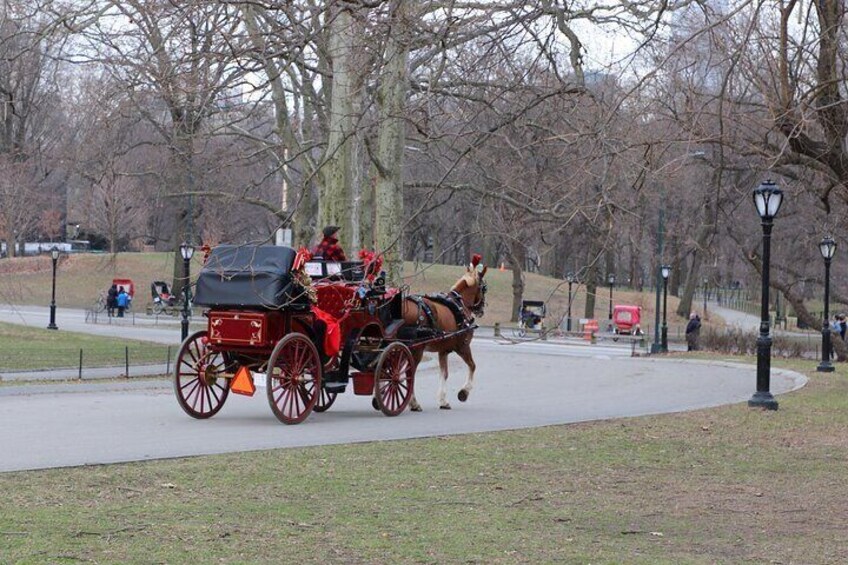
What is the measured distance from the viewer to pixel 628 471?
12930mm

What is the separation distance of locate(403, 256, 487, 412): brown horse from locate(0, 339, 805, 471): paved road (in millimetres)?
824

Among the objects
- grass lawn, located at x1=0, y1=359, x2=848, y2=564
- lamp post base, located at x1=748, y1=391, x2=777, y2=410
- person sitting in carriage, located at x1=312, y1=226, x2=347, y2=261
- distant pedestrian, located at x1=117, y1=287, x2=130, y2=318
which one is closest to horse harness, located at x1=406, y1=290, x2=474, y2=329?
person sitting in carriage, located at x1=312, y1=226, x2=347, y2=261

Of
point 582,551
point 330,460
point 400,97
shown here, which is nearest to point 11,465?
point 330,460

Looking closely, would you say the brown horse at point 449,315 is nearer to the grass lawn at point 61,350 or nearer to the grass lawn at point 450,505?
the grass lawn at point 450,505

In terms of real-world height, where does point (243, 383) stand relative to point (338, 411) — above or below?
above

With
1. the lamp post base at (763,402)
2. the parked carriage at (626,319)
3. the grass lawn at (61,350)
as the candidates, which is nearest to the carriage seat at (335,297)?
the lamp post base at (763,402)

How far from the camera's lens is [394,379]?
60.0 ft

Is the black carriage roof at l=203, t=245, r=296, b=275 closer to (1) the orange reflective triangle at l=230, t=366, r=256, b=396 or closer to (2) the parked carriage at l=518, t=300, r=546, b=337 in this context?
(1) the orange reflective triangle at l=230, t=366, r=256, b=396

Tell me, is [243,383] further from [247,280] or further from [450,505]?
[450,505]

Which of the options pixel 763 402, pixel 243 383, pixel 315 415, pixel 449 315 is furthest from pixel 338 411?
pixel 763 402

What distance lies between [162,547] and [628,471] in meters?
6.17

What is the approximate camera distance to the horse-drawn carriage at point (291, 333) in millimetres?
16219

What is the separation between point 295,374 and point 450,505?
6530 mm

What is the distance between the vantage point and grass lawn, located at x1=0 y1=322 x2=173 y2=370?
28.8 m
